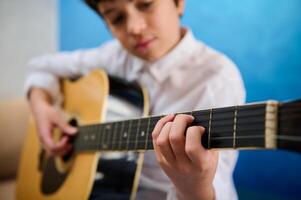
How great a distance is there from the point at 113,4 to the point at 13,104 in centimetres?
67

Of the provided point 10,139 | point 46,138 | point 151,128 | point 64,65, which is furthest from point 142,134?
point 10,139

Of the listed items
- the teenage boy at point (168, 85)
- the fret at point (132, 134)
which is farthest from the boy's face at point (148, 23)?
the fret at point (132, 134)

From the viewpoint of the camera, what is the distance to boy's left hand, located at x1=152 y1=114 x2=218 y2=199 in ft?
1.63

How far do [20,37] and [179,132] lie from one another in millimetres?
1011

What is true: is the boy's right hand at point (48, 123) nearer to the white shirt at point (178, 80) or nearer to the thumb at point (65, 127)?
the thumb at point (65, 127)

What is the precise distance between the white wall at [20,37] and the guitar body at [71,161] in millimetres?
244

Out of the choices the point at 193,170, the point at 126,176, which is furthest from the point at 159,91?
the point at 193,170

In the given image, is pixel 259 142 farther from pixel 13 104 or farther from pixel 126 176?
pixel 13 104

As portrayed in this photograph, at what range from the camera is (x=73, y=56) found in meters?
1.08

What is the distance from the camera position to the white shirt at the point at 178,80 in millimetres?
651

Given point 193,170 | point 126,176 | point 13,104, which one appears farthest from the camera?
point 13,104

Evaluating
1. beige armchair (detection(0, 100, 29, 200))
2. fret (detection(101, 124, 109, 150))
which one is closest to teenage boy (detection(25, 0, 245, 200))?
fret (detection(101, 124, 109, 150))

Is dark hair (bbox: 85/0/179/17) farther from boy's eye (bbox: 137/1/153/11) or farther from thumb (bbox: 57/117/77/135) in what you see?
thumb (bbox: 57/117/77/135)

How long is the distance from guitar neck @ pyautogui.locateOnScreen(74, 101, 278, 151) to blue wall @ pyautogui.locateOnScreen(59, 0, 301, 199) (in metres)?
0.19
